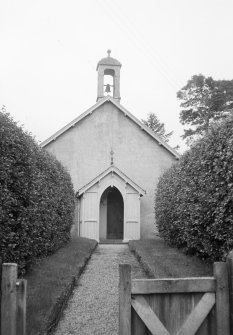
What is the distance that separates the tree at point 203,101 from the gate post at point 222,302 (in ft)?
133

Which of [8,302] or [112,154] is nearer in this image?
[8,302]

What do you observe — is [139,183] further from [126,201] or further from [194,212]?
[194,212]

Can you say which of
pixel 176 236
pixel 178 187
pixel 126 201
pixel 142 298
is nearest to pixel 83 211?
pixel 126 201

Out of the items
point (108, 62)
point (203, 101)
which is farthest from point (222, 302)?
point (203, 101)

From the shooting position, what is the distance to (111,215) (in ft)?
84.7

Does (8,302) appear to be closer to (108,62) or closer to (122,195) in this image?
(122,195)

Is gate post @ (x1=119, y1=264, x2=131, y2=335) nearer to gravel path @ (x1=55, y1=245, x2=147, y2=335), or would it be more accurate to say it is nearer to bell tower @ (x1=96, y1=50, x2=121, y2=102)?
gravel path @ (x1=55, y1=245, x2=147, y2=335)

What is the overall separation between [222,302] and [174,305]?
1.64 ft

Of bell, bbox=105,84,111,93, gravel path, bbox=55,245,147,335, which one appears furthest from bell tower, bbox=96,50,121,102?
gravel path, bbox=55,245,147,335

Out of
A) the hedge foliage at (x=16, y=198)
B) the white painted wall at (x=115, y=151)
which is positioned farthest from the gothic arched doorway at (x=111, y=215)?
the hedge foliage at (x=16, y=198)

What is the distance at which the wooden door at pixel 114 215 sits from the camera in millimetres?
25625

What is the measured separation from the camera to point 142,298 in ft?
13.2

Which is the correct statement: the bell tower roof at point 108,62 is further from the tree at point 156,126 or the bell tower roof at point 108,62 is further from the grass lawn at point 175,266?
the tree at point 156,126

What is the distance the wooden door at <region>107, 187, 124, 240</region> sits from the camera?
25.6m
